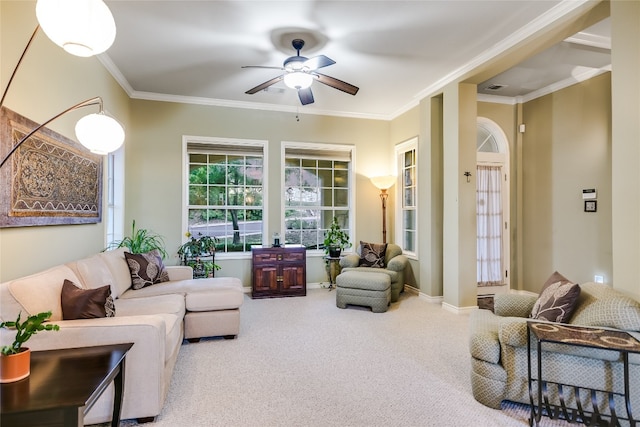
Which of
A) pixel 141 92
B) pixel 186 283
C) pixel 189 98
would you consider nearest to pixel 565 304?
pixel 186 283

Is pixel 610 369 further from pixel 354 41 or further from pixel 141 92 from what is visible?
pixel 141 92

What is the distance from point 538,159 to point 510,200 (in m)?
0.72

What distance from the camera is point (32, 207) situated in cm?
246

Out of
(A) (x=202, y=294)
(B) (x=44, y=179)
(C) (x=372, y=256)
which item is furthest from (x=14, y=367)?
(C) (x=372, y=256)

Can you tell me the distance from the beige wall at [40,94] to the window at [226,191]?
5.87 ft

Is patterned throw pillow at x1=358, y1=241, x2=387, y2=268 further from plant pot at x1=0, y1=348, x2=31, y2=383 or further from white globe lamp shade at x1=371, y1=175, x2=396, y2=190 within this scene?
plant pot at x1=0, y1=348, x2=31, y2=383

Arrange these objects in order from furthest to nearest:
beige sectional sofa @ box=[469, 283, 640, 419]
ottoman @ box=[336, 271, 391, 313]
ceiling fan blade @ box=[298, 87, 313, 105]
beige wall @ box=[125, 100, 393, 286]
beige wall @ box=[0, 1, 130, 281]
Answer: beige wall @ box=[125, 100, 393, 286]
ottoman @ box=[336, 271, 391, 313]
ceiling fan blade @ box=[298, 87, 313, 105]
beige wall @ box=[0, 1, 130, 281]
beige sectional sofa @ box=[469, 283, 640, 419]

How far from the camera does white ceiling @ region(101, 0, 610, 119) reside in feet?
9.59

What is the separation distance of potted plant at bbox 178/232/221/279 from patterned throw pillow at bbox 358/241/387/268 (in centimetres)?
224

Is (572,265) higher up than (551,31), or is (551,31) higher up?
(551,31)

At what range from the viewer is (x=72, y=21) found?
1.47m

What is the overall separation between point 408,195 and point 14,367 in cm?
517

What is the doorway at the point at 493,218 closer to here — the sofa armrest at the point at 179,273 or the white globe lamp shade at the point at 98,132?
the sofa armrest at the point at 179,273

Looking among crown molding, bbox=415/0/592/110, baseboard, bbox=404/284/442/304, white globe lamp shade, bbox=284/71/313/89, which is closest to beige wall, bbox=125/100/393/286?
baseboard, bbox=404/284/442/304
